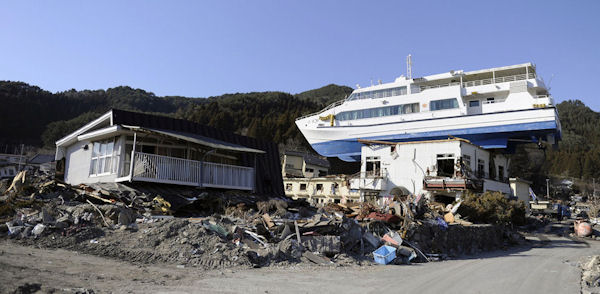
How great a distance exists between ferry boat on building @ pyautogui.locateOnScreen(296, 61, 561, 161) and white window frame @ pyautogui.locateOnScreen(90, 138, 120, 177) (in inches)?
1128

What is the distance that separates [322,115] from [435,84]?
13.2 m

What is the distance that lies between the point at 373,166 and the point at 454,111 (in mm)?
10393

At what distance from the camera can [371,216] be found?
14.2m

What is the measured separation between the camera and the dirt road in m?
6.57

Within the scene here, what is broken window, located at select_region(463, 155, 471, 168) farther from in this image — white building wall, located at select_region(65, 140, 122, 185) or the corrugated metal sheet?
white building wall, located at select_region(65, 140, 122, 185)

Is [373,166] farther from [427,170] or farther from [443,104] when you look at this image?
[443,104]

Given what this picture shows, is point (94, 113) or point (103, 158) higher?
point (94, 113)

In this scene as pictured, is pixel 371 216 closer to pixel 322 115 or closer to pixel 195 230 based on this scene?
pixel 195 230

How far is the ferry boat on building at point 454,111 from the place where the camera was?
34062mm

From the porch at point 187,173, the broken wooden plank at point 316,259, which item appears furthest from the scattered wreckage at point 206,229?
the porch at point 187,173

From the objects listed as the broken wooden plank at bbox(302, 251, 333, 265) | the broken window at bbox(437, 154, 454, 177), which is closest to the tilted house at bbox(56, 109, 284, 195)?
the broken wooden plank at bbox(302, 251, 333, 265)

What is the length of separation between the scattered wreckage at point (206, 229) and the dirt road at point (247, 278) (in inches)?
26.2

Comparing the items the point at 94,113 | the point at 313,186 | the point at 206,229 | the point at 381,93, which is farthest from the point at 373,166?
the point at 94,113

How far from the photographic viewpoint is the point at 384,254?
11.9 meters
